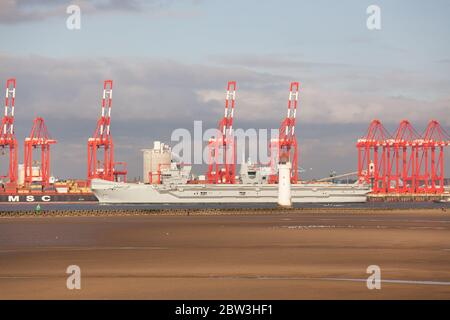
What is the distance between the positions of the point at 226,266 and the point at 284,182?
100984mm

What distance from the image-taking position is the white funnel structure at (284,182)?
132375mm

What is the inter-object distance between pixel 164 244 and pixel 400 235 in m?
16.9

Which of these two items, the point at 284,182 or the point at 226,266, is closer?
the point at 226,266

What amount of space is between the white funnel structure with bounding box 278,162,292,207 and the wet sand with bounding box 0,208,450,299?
75.8 m

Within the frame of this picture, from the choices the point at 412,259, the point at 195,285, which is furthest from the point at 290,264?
the point at 195,285

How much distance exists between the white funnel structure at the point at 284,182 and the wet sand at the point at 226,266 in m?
75.8

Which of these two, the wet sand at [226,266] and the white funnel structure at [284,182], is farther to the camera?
the white funnel structure at [284,182]

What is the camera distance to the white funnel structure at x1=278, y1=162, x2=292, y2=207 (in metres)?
132

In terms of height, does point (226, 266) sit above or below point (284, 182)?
below

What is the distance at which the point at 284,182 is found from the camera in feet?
443

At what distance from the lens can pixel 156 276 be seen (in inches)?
1192

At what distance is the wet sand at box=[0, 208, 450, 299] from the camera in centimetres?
2592

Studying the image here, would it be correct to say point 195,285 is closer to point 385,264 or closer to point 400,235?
point 385,264

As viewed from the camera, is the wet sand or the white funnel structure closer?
the wet sand
